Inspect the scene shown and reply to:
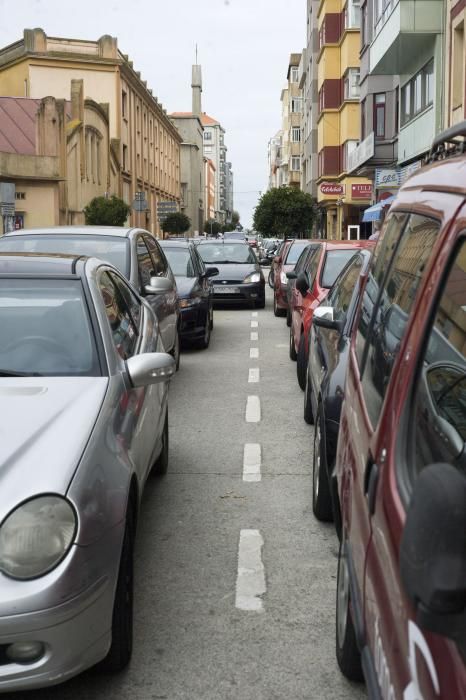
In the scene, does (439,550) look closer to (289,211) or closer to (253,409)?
(253,409)

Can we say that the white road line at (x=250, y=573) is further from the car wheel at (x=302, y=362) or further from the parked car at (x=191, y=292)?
the parked car at (x=191, y=292)

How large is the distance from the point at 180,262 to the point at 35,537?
11844 mm

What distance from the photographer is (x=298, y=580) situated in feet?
14.8

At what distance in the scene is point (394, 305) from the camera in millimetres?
2889

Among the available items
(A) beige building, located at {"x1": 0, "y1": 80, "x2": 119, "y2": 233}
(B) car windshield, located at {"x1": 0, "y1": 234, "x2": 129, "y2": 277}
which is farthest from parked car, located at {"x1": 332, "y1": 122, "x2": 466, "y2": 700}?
(A) beige building, located at {"x1": 0, "y1": 80, "x2": 119, "y2": 233}

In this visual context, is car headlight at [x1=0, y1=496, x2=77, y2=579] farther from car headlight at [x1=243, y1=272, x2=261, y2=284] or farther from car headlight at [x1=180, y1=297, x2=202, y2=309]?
car headlight at [x1=243, y1=272, x2=261, y2=284]

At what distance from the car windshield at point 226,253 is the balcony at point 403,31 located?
744 centimetres

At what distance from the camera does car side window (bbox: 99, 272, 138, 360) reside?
15.4 feet

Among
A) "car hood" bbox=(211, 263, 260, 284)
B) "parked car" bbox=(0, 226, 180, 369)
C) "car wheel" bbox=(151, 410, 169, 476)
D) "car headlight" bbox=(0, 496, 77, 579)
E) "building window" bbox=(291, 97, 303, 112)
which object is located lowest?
"car wheel" bbox=(151, 410, 169, 476)

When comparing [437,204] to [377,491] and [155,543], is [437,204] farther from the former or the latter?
Result: [155,543]

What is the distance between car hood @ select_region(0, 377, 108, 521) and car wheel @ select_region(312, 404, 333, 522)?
1.55m

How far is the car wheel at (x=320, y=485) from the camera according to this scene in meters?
5.10

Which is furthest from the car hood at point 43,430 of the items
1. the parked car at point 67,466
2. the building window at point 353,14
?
the building window at point 353,14

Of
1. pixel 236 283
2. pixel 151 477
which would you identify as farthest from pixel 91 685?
pixel 236 283
